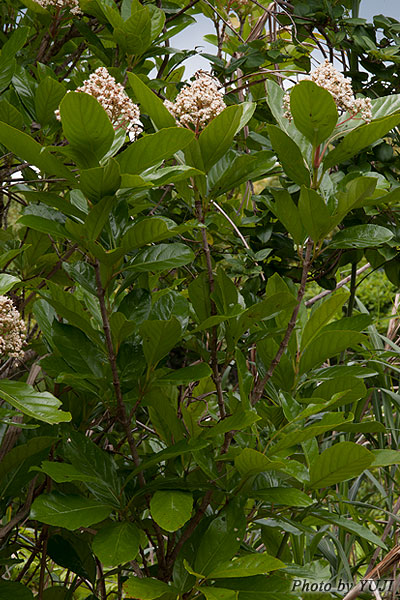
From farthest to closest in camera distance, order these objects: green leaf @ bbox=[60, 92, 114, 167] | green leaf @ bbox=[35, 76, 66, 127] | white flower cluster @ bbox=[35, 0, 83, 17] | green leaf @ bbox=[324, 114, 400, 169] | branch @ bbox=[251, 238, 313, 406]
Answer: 1. white flower cluster @ bbox=[35, 0, 83, 17]
2. green leaf @ bbox=[35, 76, 66, 127]
3. branch @ bbox=[251, 238, 313, 406]
4. green leaf @ bbox=[324, 114, 400, 169]
5. green leaf @ bbox=[60, 92, 114, 167]

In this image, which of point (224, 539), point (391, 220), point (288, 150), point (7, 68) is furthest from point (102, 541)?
point (391, 220)

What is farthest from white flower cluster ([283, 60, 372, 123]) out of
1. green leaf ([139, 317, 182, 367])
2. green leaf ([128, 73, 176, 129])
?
green leaf ([139, 317, 182, 367])

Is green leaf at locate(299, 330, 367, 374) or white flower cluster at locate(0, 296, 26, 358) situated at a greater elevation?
white flower cluster at locate(0, 296, 26, 358)

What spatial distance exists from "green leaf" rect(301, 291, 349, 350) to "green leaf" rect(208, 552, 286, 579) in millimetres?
403

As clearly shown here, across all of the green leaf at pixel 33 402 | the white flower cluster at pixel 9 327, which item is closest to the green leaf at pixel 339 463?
the green leaf at pixel 33 402

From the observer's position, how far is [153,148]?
2.75 ft

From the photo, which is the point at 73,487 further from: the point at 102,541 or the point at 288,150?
the point at 288,150

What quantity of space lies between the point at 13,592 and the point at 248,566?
0.44 metres

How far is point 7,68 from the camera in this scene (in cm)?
117

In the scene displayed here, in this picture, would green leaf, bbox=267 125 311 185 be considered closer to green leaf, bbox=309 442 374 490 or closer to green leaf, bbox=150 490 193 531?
green leaf, bbox=309 442 374 490

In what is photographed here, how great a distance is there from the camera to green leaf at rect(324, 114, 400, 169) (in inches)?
37.2

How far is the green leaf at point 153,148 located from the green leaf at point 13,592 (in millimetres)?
759

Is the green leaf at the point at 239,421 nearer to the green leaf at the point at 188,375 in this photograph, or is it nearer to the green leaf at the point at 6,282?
the green leaf at the point at 188,375

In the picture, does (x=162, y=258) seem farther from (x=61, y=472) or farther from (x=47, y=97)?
(x=47, y=97)
